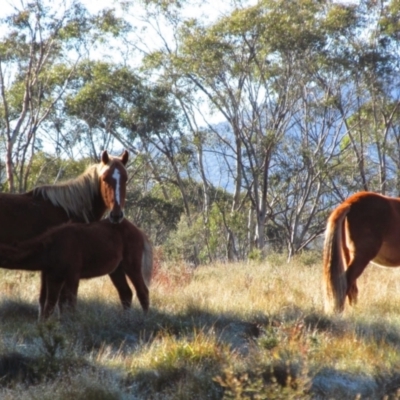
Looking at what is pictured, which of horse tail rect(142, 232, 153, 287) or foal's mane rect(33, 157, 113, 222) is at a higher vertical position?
foal's mane rect(33, 157, 113, 222)

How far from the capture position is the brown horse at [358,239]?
10.6m

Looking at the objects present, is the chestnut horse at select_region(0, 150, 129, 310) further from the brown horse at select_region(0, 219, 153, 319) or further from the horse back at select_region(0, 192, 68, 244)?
the brown horse at select_region(0, 219, 153, 319)

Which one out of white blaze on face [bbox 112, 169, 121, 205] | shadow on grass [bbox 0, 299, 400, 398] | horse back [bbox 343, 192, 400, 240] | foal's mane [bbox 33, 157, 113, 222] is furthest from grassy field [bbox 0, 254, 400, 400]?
white blaze on face [bbox 112, 169, 121, 205]

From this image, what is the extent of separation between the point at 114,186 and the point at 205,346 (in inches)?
118

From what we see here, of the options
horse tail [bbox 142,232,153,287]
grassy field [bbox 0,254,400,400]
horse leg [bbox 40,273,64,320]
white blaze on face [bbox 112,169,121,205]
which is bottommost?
grassy field [bbox 0,254,400,400]

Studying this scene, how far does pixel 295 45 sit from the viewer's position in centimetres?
3075

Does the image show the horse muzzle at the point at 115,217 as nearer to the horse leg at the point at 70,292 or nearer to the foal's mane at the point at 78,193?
the foal's mane at the point at 78,193

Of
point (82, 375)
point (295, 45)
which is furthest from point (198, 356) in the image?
point (295, 45)

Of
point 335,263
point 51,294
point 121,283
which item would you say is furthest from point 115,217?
point 335,263

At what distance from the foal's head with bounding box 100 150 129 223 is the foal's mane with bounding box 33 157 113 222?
0.19 feet

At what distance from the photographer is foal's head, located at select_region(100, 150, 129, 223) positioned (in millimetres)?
10141

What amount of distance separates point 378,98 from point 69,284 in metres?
24.9

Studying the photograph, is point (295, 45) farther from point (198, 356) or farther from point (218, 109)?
point (198, 356)

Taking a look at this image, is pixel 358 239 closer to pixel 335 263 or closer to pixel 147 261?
pixel 335 263
